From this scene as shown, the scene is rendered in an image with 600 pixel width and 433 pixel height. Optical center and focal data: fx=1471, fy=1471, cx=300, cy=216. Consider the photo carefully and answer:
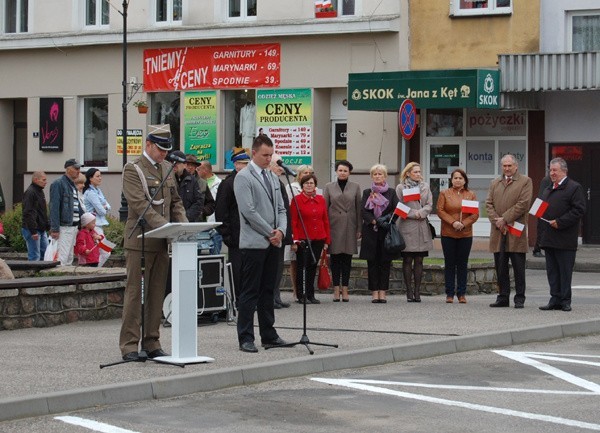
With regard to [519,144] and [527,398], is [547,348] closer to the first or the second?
[527,398]

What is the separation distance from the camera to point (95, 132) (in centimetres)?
3750

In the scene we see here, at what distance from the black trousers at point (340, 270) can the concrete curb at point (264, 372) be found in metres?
4.14

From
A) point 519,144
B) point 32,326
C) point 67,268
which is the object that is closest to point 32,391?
point 32,326

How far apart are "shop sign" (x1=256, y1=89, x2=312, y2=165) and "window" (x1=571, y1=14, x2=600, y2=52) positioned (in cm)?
627

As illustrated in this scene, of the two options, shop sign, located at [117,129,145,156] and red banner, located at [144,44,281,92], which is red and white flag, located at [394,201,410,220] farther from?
shop sign, located at [117,129,145,156]

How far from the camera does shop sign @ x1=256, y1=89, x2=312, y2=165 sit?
33.9m

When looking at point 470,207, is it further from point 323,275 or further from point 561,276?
point 323,275

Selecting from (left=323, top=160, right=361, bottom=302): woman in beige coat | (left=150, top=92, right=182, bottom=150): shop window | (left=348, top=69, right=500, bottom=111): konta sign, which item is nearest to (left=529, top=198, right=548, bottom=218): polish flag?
(left=323, top=160, right=361, bottom=302): woman in beige coat

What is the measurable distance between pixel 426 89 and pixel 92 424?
863 inches

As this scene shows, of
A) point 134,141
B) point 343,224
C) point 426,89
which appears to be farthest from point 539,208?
point 134,141

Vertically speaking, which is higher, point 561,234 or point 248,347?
point 561,234

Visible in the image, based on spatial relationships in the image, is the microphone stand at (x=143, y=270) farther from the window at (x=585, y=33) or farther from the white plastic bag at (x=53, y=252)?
the window at (x=585, y=33)

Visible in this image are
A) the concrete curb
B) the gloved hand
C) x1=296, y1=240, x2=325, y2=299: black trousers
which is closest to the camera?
the concrete curb

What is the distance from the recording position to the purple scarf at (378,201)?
62.4ft
